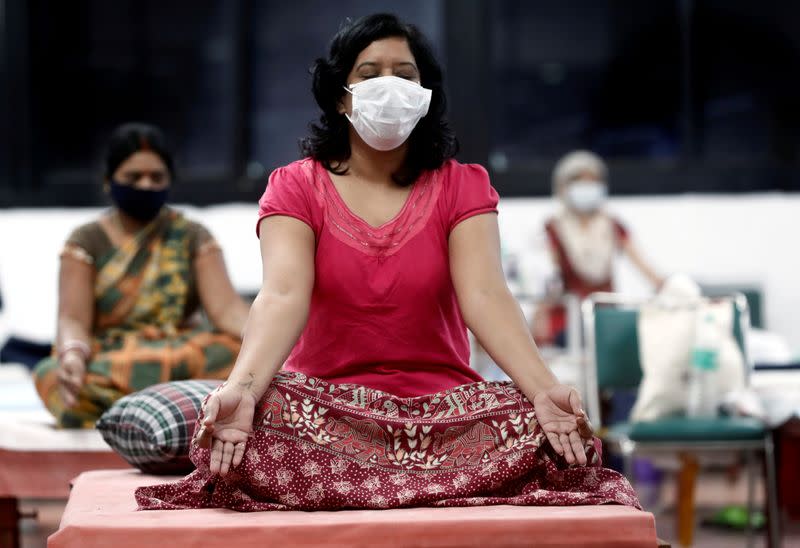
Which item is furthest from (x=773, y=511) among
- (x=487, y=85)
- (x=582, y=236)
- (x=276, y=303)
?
(x=487, y=85)

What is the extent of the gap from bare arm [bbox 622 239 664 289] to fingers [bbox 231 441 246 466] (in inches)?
180

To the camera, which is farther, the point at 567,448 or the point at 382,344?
the point at 382,344

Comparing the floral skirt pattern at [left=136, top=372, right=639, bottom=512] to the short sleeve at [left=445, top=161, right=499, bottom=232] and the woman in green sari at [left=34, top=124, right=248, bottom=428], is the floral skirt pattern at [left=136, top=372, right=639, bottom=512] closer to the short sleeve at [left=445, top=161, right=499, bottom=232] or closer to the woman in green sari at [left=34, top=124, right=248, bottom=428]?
the short sleeve at [left=445, top=161, right=499, bottom=232]

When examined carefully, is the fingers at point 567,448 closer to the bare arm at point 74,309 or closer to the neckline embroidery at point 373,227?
the neckline embroidery at point 373,227

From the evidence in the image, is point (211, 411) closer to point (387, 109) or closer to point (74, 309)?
point (387, 109)

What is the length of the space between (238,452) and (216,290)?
169cm

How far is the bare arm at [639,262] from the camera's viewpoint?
649cm

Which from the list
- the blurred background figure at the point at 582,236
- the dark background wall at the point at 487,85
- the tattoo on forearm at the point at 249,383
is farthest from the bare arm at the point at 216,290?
the dark background wall at the point at 487,85

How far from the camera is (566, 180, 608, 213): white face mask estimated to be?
20.9ft

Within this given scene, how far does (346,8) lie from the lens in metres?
7.31

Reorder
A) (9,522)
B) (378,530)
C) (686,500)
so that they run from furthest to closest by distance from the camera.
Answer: (686,500) → (9,522) → (378,530)

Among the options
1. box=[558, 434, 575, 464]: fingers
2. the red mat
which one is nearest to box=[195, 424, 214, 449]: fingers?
the red mat

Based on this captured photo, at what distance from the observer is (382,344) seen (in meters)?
2.49

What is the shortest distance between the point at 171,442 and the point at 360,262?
584 millimetres
